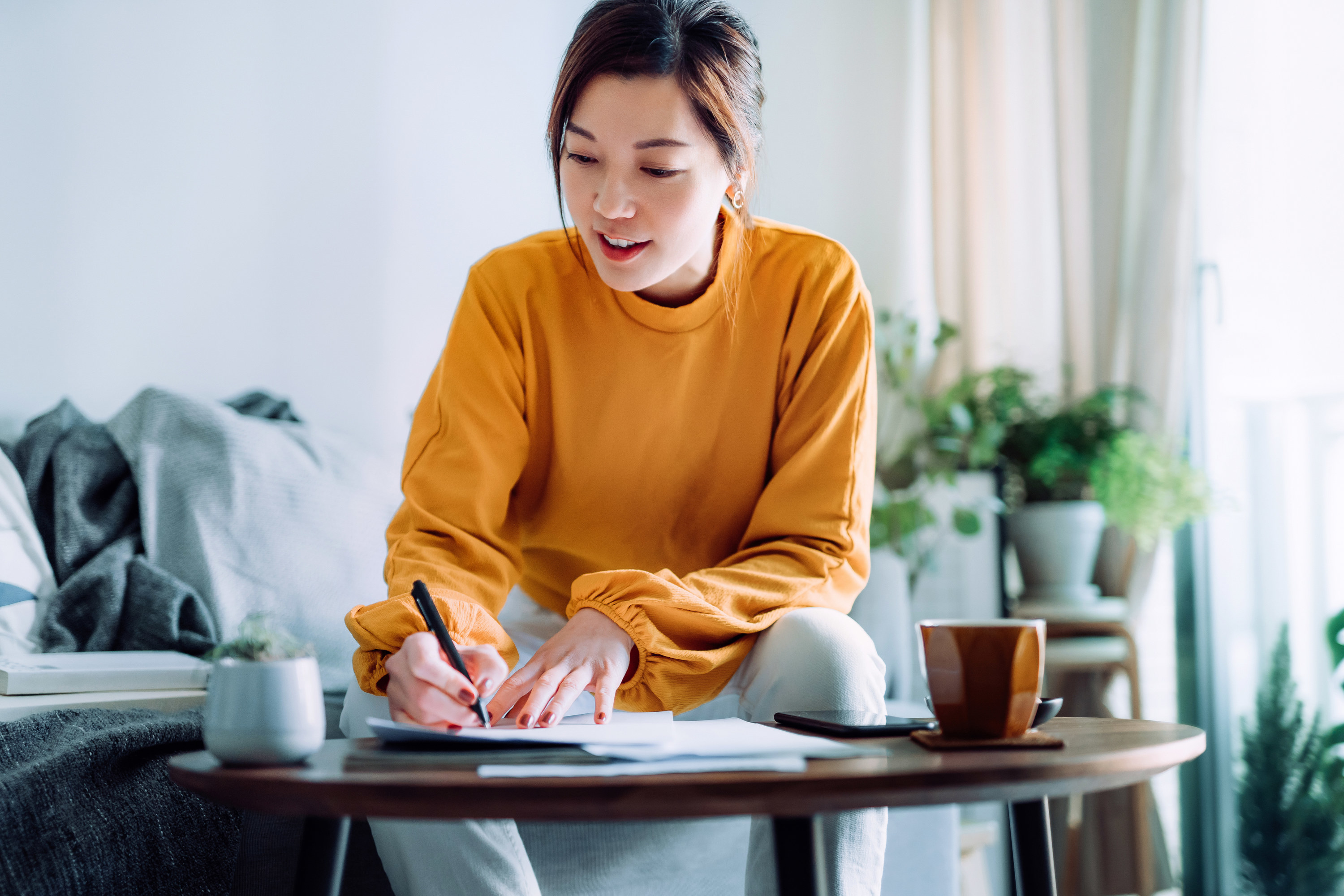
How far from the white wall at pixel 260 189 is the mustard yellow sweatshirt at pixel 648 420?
2.94 ft

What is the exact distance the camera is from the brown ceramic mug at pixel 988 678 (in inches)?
25.6

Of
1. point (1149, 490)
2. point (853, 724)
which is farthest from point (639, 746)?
point (1149, 490)

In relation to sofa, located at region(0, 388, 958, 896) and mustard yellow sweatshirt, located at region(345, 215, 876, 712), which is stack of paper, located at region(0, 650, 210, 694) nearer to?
sofa, located at region(0, 388, 958, 896)

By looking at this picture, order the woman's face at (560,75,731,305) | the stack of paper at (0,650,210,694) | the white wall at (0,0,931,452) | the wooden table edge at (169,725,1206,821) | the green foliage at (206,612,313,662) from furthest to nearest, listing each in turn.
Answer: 1. the white wall at (0,0,931,452)
2. the stack of paper at (0,650,210,694)
3. the woman's face at (560,75,731,305)
4. the green foliage at (206,612,313,662)
5. the wooden table edge at (169,725,1206,821)

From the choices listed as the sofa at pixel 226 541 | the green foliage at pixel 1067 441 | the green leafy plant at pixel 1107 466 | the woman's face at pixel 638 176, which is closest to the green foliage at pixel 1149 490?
the green leafy plant at pixel 1107 466

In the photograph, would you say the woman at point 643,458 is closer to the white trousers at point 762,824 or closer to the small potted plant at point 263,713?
the white trousers at point 762,824

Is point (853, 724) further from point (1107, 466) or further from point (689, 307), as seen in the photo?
point (1107, 466)

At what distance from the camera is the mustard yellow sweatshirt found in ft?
3.51

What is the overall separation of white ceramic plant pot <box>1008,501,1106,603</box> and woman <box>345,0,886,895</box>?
108cm

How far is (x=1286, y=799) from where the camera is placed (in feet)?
6.06

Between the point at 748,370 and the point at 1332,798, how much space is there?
1.34m

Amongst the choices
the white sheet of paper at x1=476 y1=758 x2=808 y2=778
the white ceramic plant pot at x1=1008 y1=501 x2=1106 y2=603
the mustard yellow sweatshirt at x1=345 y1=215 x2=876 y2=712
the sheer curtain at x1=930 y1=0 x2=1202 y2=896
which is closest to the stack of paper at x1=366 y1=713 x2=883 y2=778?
the white sheet of paper at x1=476 y1=758 x2=808 y2=778

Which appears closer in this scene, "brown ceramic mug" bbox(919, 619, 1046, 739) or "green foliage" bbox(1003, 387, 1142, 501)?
"brown ceramic mug" bbox(919, 619, 1046, 739)

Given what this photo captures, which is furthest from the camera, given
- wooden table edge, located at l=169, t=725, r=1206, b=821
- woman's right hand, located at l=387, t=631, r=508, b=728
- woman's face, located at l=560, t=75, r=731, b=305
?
woman's face, located at l=560, t=75, r=731, b=305
